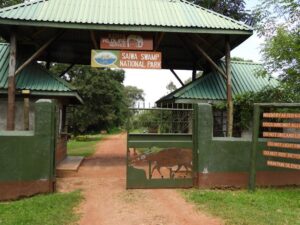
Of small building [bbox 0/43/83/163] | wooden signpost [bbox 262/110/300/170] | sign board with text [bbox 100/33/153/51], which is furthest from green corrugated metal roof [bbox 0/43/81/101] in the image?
wooden signpost [bbox 262/110/300/170]

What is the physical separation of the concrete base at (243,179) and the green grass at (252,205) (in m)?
0.34

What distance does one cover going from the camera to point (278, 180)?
32.5 ft

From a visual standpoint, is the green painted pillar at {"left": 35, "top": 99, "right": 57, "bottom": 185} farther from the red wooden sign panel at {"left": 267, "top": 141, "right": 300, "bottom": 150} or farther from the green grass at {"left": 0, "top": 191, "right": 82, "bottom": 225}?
the red wooden sign panel at {"left": 267, "top": 141, "right": 300, "bottom": 150}

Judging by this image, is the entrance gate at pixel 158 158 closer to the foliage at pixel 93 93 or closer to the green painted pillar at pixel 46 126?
the green painted pillar at pixel 46 126

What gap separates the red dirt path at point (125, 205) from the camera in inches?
269

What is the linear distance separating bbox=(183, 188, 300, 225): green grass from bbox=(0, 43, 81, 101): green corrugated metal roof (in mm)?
6417

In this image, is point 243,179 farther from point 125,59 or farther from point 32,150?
point 125,59

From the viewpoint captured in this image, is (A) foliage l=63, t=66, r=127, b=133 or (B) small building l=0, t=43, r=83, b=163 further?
(A) foliage l=63, t=66, r=127, b=133

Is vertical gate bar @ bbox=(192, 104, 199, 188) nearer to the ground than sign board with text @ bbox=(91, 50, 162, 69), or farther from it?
nearer to the ground

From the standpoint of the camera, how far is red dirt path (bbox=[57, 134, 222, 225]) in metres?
6.83

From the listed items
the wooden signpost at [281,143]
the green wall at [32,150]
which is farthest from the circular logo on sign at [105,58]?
the wooden signpost at [281,143]

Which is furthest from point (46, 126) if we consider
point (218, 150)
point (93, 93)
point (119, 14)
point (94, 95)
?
point (94, 95)

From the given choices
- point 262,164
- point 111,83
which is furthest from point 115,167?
point 111,83

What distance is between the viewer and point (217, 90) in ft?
48.9
